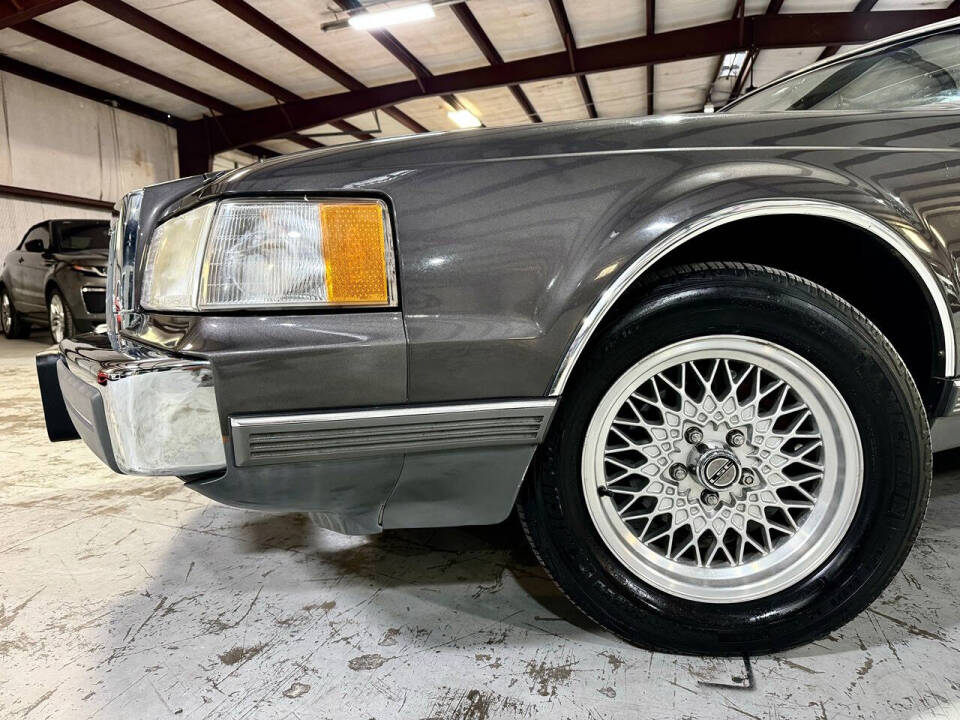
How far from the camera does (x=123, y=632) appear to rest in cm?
126

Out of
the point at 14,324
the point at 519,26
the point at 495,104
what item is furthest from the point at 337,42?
the point at 14,324

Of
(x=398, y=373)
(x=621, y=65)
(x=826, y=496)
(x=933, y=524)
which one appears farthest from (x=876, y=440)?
(x=621, y=65)

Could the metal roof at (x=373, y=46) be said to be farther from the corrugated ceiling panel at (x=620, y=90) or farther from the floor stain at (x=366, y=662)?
the floor stain at (x=366, y=662)

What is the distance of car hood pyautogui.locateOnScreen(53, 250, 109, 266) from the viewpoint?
5.45m

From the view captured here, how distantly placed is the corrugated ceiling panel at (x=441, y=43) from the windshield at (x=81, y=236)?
14.8ft

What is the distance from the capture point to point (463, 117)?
12102 millimetres

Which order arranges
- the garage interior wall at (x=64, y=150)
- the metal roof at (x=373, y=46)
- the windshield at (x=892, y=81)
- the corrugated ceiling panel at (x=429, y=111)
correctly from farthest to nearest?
the corrugated ceiling panel at (x=429, y=111) < the garage interior wall at (x=64, y=150) < the metal roof at (x=373, y=46) < the windshield at (x=892, y=81)

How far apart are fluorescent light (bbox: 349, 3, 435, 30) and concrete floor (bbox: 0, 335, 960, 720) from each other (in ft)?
22.1

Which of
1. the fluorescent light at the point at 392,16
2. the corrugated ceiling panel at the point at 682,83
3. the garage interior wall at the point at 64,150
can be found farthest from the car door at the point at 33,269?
the corrugated ceiling panel at the point at 682,83

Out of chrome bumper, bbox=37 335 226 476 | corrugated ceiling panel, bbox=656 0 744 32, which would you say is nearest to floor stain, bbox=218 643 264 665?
chrome bumper, bbox=37 335 226 476

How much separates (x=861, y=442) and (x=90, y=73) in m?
11.1

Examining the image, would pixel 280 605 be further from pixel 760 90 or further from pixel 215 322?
pixel 760 90

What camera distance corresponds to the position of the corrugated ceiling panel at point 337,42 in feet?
23.0

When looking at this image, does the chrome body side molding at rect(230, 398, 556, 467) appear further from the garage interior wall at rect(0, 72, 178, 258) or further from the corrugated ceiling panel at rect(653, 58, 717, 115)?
the garage interior wall at rect(0, 72, 178, 258)
